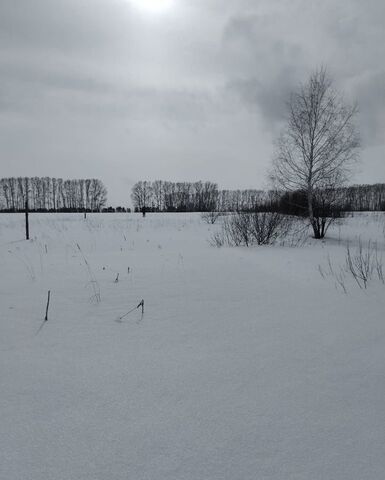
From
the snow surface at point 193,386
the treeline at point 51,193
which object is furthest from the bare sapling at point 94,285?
the treeline at point 51,193

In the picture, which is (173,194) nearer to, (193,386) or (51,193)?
(51,193)

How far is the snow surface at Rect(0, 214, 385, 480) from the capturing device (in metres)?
1.18

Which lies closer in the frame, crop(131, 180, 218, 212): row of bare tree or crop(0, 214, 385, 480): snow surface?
crop(0, 214, 385, 480): snow surface

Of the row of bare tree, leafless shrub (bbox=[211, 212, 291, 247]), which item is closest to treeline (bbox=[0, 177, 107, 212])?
the row of bare tree

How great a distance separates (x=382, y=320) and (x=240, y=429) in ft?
6.86

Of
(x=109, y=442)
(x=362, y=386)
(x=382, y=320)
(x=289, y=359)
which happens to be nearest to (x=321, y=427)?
(x=362, y=386)

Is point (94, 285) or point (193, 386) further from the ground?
point (94, 285)

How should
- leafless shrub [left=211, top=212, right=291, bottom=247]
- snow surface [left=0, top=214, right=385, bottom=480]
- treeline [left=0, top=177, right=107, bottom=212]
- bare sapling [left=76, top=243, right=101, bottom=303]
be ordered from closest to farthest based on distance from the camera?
snow surface [left=0, top=214, right=385, bottom=480] < bare sapling [left=76, top=243, right=101, bottom=303] < leafless shrub [left=211, top=212, right=291, bottom=247] < treeline [left=0, top=177, right=107, bottom=212]

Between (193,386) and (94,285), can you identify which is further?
(94,285)

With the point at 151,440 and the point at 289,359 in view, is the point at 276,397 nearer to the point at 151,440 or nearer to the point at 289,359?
the point at 289,359

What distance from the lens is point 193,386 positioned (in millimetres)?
1688

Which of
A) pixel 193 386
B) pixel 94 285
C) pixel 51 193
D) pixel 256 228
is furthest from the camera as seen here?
pixel 51 193

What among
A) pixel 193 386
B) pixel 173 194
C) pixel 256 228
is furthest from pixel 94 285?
pixel 173 194

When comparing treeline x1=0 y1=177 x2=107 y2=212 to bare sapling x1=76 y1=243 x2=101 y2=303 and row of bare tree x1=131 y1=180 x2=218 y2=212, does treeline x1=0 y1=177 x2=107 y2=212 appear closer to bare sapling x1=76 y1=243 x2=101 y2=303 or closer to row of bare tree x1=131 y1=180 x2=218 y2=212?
row of bare tree x1=131 y1=180 x2=218 y2=212
